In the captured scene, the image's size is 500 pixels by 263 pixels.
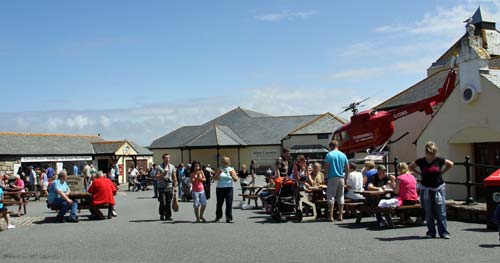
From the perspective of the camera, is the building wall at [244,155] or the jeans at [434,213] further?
the building wall at [244,155]

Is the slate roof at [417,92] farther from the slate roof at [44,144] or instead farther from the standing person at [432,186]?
the slate roof at [44,144]

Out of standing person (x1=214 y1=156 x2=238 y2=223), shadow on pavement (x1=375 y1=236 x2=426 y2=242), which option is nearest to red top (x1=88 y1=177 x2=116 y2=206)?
standing person (x1=214 y1=156 x2=238 y2=223)

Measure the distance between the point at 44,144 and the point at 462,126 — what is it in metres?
29.2

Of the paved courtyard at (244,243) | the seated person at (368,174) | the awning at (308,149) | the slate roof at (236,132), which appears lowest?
the paved courtyard at (244,243)

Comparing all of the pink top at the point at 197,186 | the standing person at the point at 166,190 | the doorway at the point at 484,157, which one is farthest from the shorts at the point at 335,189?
the doorway at the point at 484,157

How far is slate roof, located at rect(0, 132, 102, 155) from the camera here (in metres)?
34.7

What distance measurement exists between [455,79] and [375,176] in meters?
11.1

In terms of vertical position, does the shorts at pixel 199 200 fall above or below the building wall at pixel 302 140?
below

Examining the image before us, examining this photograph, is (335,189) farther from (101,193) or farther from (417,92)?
(417,92)

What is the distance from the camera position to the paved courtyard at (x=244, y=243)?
27.0 feet

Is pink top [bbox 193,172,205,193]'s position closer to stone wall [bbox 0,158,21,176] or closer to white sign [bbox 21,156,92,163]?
stone wall [bbox 0,158,21,176]

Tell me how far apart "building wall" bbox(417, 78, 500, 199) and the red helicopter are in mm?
4207

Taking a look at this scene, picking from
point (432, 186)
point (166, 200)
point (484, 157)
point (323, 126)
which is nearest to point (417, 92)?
point (484, 157)

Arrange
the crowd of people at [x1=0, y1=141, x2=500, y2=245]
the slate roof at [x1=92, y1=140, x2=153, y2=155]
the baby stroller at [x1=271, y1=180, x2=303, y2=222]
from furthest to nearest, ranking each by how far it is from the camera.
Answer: the slate roof at [x1=92, y1=140, x2=153, y2=155] → the baby stroller at [x1=271, y1=180, x2=303, y2=222] → the crowd of people at [x1=0, y1=141, x2=500, y2=245]
